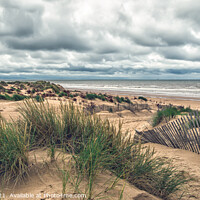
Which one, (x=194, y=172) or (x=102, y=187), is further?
(x=194, y=172)

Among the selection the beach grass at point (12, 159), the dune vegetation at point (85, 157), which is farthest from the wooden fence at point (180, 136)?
the beach grass at point (12, 159)

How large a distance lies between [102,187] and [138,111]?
11.8 metres

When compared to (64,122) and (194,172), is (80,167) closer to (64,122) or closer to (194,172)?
(64,122)

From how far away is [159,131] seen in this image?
5.16 m

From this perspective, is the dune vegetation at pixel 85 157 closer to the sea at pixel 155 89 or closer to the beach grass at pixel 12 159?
the beach grass at pixel 12 159

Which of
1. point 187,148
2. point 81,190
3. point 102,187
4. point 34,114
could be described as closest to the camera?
point 81,190

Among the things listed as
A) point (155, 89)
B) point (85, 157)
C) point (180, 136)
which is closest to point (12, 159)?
point (85, 157)

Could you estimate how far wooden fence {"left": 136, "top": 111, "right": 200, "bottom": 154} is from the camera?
4590mm

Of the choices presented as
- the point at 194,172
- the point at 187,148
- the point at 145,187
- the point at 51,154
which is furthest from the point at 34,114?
the point at 187,148

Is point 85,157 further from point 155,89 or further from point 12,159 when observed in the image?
point 155,89

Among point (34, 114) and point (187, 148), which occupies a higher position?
point (34, 114)

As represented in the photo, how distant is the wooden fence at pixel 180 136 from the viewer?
15.1 feet

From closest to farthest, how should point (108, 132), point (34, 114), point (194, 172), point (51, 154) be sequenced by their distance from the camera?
point (51, 154), point (108, 132), point (34, 114), point (194, 172)

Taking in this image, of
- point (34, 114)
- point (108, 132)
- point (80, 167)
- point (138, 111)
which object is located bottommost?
point (138, 111)
